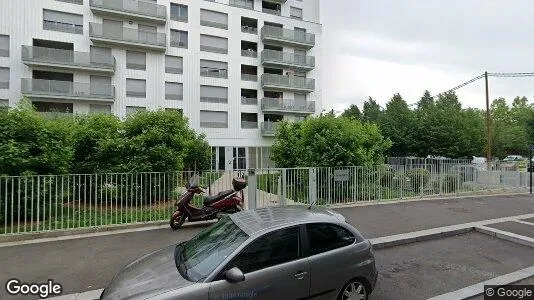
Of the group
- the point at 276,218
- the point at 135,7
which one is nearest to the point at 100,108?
the point at 135,7

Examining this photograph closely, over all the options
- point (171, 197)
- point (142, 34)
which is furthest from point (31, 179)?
point (142, 34)

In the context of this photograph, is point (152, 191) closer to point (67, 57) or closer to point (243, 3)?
point (67, 57)

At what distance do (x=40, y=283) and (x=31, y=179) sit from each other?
331 centimetres

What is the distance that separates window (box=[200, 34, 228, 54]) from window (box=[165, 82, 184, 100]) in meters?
Result: 4.21

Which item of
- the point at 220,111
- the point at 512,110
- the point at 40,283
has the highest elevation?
the point at 512,110

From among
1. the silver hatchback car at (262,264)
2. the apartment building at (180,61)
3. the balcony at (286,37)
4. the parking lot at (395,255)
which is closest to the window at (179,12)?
the apartment building at (180,61)

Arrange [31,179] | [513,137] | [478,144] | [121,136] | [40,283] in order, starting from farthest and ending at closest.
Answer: [513,137] < [478,144] < [121,136] < [31,179] < [40,283]

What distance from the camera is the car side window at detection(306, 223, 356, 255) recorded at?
3744 mm

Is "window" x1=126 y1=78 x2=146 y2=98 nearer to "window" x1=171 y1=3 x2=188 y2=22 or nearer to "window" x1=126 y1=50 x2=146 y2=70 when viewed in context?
"window" x1=126 y1=50 x2=146 y2=70

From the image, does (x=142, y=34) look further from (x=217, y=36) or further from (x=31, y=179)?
(x=31, y=179)

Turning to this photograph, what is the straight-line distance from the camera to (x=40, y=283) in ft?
15.6

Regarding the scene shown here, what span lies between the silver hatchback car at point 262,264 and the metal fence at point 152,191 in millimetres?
4399

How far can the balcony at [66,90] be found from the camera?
76.0ft

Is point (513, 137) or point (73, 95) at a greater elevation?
point (73, 95)
